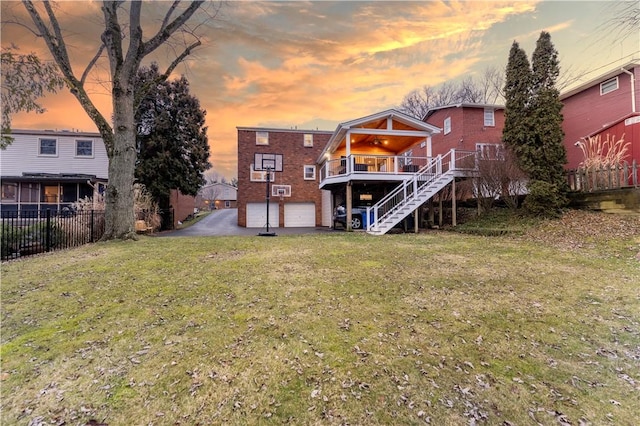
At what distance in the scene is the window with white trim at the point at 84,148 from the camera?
18919mm

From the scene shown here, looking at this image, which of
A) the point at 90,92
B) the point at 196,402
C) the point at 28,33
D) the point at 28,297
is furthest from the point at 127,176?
the point at 196,402

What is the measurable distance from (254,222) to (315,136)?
27.9ft

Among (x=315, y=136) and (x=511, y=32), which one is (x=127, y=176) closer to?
(x=315, y=136)

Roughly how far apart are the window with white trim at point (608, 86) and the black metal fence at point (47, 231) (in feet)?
80.0

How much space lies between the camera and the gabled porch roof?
50.1 feet

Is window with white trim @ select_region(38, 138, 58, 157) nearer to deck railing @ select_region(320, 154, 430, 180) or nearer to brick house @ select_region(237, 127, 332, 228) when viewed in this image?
brick house @ select_region(237, 127, 332, 228)

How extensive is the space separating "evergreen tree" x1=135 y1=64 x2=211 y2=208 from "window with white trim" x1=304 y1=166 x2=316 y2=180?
25.1 ft

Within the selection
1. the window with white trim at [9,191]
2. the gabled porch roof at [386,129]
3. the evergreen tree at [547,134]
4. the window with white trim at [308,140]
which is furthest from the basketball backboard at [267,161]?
the evergreen tree at [547,134]

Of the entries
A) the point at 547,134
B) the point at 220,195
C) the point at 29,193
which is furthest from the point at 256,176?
the point at 220,195

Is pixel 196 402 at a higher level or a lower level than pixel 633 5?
lower

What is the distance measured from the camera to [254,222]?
22422 millimetres

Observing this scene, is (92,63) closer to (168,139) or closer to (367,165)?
(168,139)

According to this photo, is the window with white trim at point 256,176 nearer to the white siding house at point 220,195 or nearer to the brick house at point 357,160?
the brick house at point 357,160

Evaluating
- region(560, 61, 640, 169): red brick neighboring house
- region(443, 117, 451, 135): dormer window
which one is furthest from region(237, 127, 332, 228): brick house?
region(560, 61, 640, 169): red brick neighboring house
